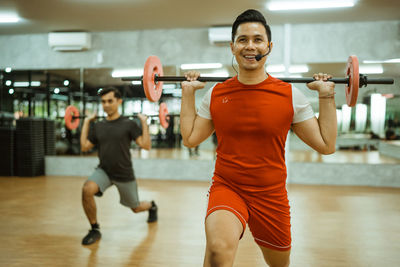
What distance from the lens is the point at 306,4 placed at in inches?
163

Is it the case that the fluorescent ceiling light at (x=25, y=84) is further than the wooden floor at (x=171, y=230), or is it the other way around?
the fluorescent ceiling light at (x=25, y=84)

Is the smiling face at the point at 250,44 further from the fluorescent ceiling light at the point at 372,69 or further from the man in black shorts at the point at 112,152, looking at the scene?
the fluorescent ceiling light at the point at 372,69

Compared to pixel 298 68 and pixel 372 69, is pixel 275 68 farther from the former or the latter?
pixel 372 69

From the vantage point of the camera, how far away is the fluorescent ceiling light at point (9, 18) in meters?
4.68

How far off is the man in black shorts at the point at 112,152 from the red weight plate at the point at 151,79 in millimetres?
1005

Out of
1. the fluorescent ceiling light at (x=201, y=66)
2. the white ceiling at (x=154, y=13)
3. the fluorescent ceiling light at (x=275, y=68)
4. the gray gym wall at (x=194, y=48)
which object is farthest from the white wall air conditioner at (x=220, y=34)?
the fluorescent ceiling light at (x=275, y=68)

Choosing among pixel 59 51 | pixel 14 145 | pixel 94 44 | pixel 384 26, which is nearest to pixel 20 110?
pixel 14 145

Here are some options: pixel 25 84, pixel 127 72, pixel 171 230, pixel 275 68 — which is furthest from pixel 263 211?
pixel 25 84

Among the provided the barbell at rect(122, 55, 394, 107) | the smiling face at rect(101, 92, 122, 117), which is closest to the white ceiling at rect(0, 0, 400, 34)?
the smiling face at rect(101, 92, 122, 117)

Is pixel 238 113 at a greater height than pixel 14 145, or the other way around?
pixel 238 113

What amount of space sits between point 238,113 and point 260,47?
11.7 inches

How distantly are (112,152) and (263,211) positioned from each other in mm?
1702

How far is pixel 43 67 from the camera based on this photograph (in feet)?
18.6

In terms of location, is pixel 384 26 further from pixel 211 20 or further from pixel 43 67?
pixel 43 67
